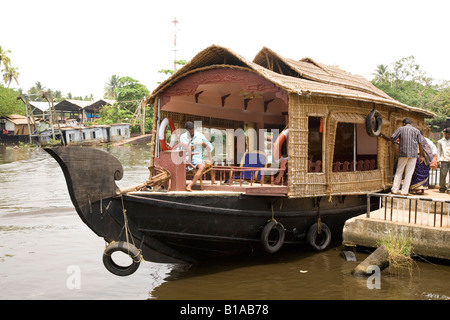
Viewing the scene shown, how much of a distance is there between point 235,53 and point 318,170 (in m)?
2.15

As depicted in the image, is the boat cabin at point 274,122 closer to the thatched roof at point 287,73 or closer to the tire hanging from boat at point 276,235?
the thatched roof at point 287,73

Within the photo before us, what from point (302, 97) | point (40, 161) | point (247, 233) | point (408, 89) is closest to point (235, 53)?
point (302, 97)

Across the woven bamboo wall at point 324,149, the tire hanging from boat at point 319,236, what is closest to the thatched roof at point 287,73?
the woven bamboo wall at point 324,149

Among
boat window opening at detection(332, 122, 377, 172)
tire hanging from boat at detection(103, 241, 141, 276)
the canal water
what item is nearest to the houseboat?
tire hanging from boat at detection(103, 241, 141, 276)

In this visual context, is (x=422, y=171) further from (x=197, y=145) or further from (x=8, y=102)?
(x=8, y=102)

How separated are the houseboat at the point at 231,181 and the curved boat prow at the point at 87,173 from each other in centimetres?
1

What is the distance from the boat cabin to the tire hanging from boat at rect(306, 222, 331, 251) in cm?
58

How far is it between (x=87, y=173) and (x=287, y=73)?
463 centimetres

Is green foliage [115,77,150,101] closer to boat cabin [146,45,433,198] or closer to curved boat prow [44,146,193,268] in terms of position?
boat cabin [146,45,433,198]

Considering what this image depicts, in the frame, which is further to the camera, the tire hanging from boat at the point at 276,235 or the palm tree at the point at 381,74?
the palm tree at the point at 381,74

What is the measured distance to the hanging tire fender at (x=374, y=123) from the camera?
22.8ft

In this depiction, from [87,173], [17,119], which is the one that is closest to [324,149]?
[87,173]
